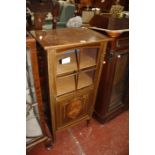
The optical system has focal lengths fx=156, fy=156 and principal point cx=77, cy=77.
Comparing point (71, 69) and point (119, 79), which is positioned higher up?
point (71, 69)

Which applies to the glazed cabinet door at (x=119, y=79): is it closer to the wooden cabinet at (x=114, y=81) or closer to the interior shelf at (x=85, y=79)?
the wooden cabinet at (x=114, y=81)

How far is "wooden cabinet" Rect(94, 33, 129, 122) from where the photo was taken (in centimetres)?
141

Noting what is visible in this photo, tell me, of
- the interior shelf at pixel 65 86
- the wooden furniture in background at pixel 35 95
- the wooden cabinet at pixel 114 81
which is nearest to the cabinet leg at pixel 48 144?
the wooden furniture in background at pixel 35 95

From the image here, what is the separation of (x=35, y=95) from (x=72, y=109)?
428mm

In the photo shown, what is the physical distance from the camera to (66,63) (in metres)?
1.29

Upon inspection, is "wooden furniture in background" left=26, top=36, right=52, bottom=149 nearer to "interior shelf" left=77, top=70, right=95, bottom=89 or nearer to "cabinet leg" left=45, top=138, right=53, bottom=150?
"cabinet leg" left=45, top=138, right=53, bottom=150

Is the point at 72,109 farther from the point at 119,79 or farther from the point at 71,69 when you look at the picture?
the point at 119,79

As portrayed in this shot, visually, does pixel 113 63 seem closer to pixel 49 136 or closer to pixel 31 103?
pixel 31 103

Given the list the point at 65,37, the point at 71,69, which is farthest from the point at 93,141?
the point at 65,37

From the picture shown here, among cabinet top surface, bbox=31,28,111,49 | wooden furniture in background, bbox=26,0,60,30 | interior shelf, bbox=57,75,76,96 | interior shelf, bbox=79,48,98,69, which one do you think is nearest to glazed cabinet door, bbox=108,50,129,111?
interior shelf, bbox=79,48,98,69

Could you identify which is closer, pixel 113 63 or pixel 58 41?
pixel 58 41
